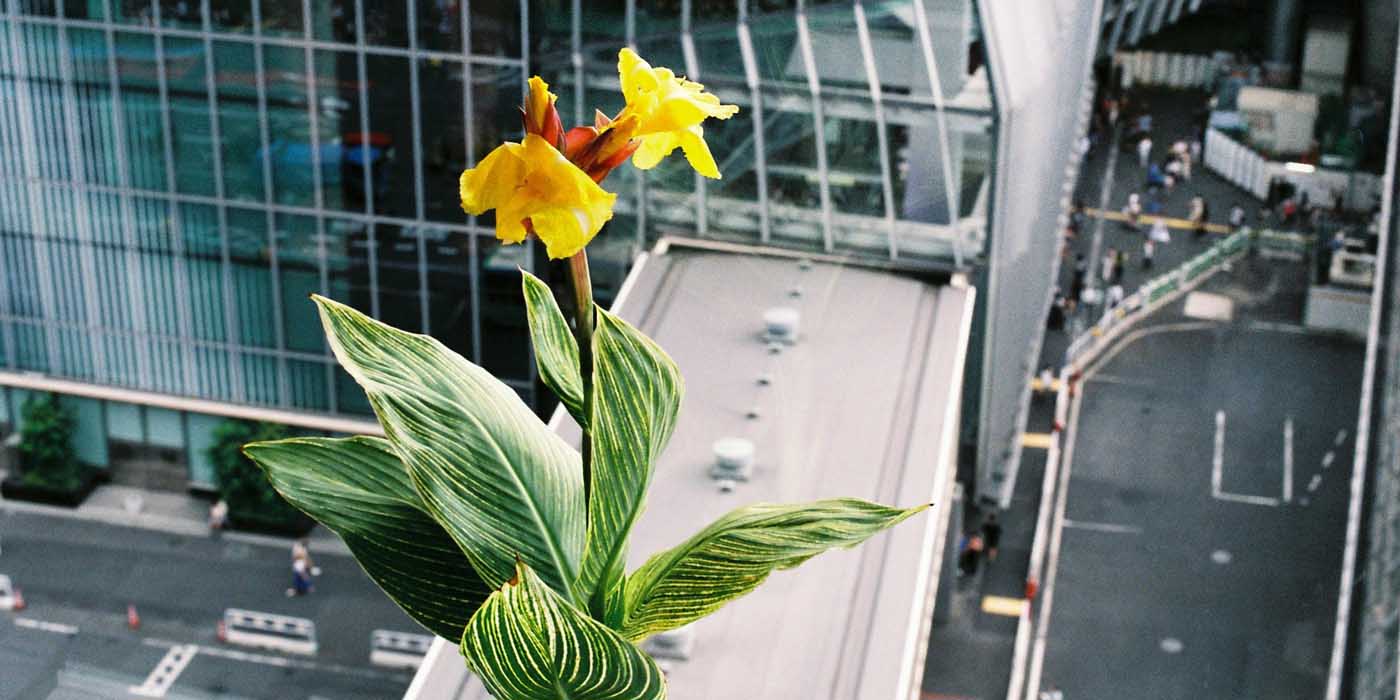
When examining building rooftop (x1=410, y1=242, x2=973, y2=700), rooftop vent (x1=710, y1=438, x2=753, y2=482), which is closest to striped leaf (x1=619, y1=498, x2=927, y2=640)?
building rooftop (x1=410, y1=242, x2=973, y2=700)

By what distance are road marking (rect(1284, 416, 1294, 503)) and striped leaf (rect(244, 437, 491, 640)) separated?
34762 mm

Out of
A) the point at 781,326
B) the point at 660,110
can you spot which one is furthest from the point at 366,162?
the point at 660,110

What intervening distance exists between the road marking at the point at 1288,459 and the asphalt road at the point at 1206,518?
66 mm

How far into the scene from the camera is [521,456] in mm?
7520

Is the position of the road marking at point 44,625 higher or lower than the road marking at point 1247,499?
lower

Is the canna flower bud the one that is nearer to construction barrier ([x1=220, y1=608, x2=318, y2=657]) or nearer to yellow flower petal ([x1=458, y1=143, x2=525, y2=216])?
yellow flower petal ([x1=458, y1=143, x2=525, y2=216])

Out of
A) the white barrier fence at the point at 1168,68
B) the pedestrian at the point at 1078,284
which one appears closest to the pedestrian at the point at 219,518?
the pedestrian at the point at 1078,284

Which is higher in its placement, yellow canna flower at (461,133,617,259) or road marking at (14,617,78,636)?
yellow canna flower at (461,133,617,259)

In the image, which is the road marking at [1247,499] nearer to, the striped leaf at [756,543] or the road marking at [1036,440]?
the road marking at [1036,440]

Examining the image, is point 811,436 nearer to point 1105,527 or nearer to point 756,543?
point 756,543

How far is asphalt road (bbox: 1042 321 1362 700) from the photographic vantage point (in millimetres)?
34094

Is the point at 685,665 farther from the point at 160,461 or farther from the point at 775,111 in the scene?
the point at 160,461

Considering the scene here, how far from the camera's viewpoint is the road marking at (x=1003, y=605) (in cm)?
3550

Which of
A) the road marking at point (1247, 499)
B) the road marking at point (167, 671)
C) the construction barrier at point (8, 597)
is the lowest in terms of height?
the road marking at point (167, 671)
